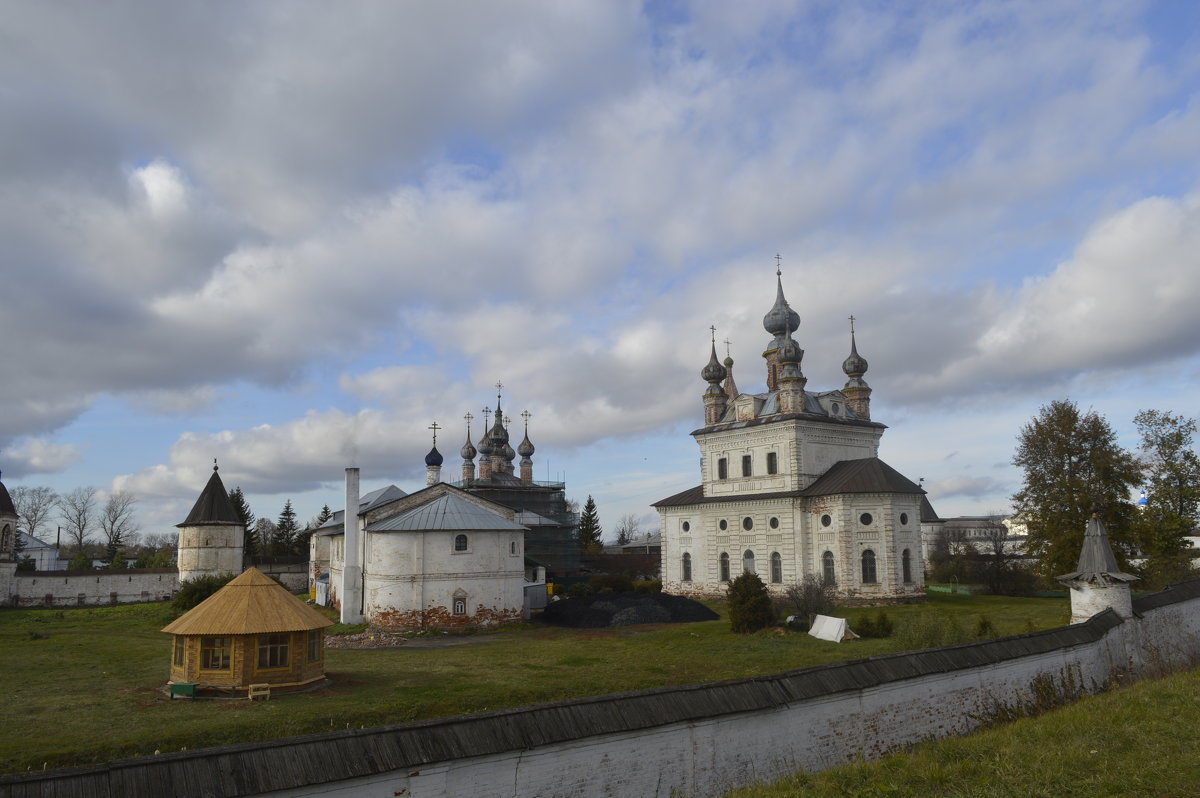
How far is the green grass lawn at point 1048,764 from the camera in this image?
8773 mm

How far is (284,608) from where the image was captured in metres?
16.8

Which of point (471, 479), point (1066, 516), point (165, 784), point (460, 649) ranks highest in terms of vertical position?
point (471, 479)

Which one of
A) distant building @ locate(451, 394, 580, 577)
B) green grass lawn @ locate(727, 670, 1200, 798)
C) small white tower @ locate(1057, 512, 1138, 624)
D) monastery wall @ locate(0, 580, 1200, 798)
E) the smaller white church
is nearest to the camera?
monastery wall @ locate(0, 580, 1200, 798)

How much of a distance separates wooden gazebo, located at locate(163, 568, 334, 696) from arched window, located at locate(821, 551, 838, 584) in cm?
2406

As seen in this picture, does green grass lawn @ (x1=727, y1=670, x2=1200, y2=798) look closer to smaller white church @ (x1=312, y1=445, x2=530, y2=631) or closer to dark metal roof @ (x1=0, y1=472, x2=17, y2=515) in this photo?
smaller white church @ (x1=312, y1=445, x2=530, y2=631)

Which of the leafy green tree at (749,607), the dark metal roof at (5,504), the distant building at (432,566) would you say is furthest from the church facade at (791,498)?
the dark metal roof at (5,504)

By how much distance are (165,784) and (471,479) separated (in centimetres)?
5479

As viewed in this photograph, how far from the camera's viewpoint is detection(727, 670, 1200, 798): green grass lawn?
28.8ft

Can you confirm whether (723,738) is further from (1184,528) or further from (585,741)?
(1184,528)

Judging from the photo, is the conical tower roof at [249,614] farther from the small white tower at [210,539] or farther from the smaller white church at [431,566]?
the small white tower at [210,539]

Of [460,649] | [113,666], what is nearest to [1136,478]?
[460,649]

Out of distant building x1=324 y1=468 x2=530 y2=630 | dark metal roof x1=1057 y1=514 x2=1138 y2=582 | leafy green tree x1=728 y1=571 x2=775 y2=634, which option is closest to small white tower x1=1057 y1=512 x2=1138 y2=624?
dark metal roof x1=1057 y1=514 x2=1138 y2=582

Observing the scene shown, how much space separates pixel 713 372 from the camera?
43.3m

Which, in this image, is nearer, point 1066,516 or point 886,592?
point 1066,516
